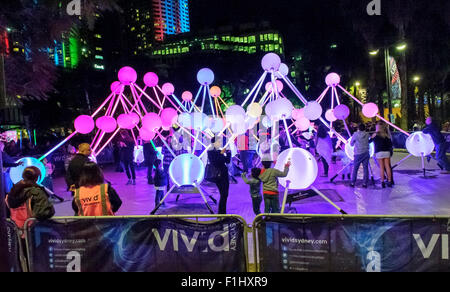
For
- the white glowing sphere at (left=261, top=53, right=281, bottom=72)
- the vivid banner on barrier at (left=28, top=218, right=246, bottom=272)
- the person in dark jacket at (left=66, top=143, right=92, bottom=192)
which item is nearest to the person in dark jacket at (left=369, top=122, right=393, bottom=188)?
the white glowing sphere at (left=261, top=53, right=281, bottom=72)

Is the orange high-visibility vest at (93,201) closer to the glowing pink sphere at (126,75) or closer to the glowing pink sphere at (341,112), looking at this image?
the glowing pink sphere at (126,75)

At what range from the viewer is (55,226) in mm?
3848

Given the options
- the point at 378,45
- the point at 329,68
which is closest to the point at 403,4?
the point at 378,45

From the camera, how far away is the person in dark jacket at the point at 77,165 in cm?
558

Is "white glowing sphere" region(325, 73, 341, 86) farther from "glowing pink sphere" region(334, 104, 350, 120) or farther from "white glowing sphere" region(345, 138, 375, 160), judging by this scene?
"white glowing sphere" region(345, 138, 375, 160)

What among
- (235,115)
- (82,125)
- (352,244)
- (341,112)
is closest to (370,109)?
(341,112)

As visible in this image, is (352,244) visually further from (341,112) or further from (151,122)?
(341,112)

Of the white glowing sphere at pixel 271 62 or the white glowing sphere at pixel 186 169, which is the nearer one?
the white glowing sphere at pixel 186 169

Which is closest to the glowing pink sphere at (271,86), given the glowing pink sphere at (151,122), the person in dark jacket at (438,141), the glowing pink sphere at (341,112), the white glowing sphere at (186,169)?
the glowing pink sphere at (341,112)

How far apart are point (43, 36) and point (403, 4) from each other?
1872 centimetres

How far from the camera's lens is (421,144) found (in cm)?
978

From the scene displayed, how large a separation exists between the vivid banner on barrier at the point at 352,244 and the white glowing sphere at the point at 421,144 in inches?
293

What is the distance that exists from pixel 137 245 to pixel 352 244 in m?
2.31
